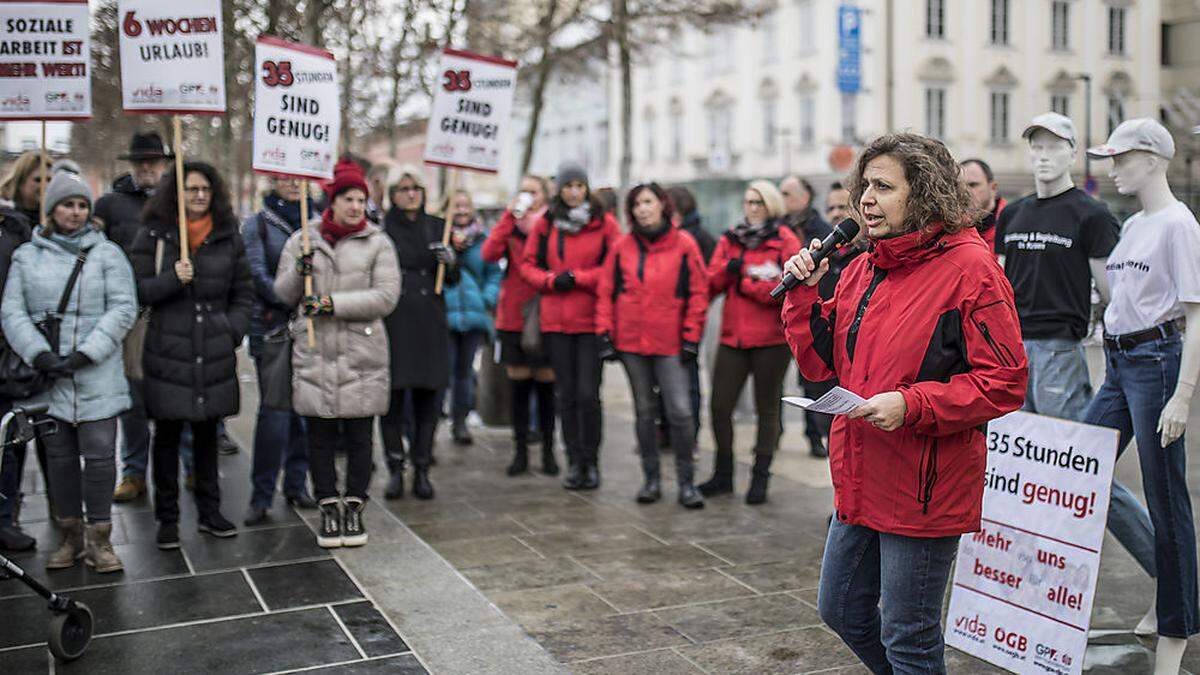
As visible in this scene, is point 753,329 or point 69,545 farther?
point 753,329

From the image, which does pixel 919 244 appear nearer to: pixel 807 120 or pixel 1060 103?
pixel 1060 103

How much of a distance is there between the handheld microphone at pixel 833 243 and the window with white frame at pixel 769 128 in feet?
151

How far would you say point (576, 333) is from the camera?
818cm

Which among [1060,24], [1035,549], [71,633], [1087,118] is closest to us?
[1035,549]

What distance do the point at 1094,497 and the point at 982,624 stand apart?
2.17 feet

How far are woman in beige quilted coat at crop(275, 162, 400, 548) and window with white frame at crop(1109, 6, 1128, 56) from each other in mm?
5290

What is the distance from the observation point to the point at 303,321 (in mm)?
6887

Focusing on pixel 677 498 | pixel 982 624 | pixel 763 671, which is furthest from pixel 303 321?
pixel 982 624

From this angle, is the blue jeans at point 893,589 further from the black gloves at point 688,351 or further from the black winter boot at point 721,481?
the black winter boot at point 721,481

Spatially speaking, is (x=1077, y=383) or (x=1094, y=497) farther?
(x=1077, y=383)

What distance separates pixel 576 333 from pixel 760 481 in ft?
4.95

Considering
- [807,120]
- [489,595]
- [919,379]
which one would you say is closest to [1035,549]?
[919,379]

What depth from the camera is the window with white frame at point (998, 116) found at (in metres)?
33.4

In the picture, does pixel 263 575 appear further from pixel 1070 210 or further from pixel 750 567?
pixel 1070 210
